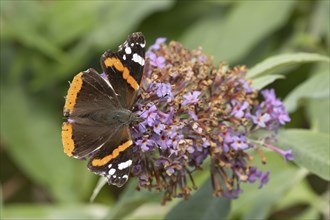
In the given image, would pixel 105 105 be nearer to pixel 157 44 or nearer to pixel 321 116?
pixel 157 44

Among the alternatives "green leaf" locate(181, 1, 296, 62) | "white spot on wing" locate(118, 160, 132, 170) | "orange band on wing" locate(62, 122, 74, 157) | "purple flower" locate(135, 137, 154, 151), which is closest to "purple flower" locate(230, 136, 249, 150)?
"purple flower" locate(135, 137, 154, 151)

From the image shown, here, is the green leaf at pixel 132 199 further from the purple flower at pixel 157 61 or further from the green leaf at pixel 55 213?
the green leaf at pixel 55 213

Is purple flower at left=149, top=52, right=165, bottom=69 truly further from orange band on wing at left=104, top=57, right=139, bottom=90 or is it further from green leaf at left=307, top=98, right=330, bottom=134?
green leaf at left=307, top=98, right=330, bottom=134

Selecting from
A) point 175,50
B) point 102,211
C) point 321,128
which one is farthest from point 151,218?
point 175,50

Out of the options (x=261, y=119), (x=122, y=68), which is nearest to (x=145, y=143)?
(x=122, y=68)

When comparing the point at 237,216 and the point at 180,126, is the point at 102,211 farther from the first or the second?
the point at 180,126
